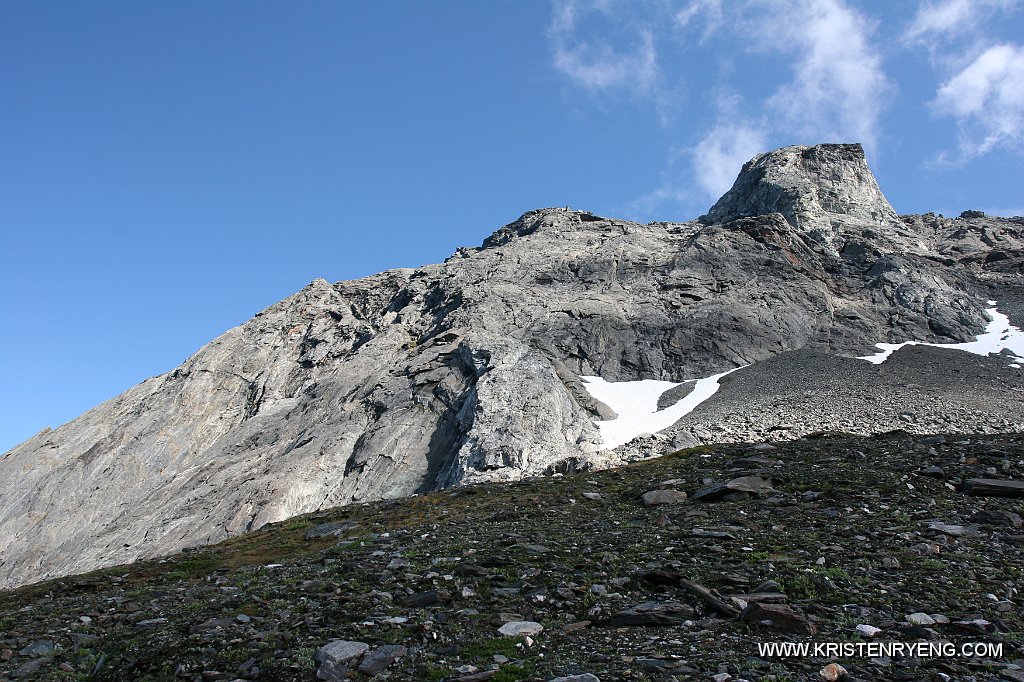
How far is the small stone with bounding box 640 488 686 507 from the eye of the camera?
77.8 ft

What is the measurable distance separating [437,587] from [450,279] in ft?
237

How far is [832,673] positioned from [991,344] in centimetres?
6859

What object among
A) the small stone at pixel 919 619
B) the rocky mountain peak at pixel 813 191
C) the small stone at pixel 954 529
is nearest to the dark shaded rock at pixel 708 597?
the small stone at pixel 919 619

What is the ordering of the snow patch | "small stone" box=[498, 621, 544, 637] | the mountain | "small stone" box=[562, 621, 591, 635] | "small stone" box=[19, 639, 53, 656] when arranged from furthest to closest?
the snow patch, the mountain, "small stone" box=[19, 639, 53, 656], "small stone" box=[498, 621, 544, 637], "small stone" box=[562, 621, 591, 635]

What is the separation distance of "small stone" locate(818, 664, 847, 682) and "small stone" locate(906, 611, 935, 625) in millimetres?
2640

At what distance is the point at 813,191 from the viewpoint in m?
102

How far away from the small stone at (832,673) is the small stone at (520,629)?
492 cm

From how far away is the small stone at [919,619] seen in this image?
11.4m

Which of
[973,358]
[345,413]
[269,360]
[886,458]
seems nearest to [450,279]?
[269,360]

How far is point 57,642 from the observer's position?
46.5 ft

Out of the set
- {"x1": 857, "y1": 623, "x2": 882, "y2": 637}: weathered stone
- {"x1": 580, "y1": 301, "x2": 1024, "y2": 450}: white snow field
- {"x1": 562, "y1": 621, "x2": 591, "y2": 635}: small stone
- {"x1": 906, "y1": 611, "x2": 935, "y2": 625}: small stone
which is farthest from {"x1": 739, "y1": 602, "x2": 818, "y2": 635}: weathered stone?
{"x1": 580, "y1": 301, "x2": 1024, "y2": 450}: white snow field

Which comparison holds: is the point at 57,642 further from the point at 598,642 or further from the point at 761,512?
the point at 761,512

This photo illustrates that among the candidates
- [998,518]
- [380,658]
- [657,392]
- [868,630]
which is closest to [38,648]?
[380,658]

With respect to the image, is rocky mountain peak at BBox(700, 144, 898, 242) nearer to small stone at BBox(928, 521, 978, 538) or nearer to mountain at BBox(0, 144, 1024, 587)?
mountain at BBox(0, 144, 1024, 587)
